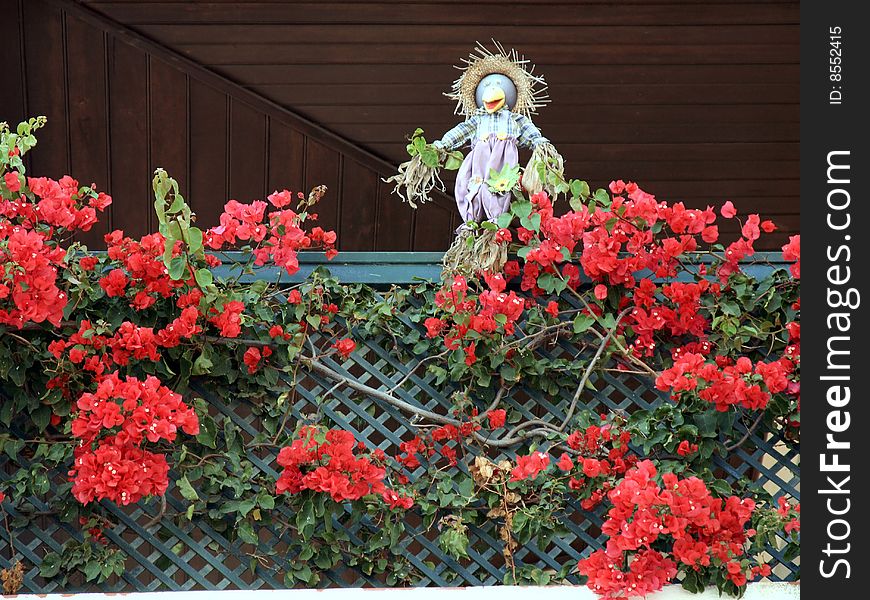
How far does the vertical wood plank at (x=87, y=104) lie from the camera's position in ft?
14.9

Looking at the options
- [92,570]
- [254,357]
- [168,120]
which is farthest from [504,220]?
[168,120]

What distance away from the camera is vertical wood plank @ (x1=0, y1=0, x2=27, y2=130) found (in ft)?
14.7

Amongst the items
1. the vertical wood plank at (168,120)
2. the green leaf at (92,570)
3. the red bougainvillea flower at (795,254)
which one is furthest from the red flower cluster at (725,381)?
the vertical wood plank at (168,120)

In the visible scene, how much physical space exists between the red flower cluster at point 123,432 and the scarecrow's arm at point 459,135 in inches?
41.7

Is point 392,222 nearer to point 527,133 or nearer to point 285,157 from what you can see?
point 285,157

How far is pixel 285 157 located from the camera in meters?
4.75

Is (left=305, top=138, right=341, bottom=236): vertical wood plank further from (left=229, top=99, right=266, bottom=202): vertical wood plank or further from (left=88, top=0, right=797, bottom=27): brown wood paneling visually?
(left=88, top=0, right=797, bottom=27): brown wood paneling

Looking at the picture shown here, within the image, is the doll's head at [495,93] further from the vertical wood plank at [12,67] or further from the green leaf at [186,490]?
the vertical wood plank at [12,67]

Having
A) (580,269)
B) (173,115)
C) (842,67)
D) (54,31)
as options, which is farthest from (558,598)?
(54,31)

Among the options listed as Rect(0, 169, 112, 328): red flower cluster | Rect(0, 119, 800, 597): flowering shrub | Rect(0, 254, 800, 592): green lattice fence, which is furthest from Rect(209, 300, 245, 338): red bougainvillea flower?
Rect(0, 169, 112, 328): red flower cluster

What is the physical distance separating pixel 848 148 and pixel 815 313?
423mm

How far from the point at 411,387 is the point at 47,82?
7.61ft

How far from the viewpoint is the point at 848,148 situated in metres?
2.81

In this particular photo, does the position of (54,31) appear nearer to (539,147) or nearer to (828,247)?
(539,147)
